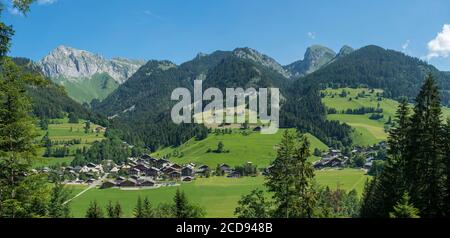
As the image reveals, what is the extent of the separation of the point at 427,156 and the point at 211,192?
383ft

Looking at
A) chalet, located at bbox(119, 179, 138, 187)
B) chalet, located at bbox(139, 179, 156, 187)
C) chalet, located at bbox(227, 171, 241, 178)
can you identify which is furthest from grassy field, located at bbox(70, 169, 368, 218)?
chalet, located at bbox(139, 179, 156, 187)

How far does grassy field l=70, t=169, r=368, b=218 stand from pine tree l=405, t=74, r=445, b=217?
237 feet

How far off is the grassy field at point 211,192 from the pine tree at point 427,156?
7216 cm

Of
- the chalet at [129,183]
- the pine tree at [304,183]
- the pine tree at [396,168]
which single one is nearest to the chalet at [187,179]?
the chalet at [129,183]

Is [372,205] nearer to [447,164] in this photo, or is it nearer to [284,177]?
[284,177]

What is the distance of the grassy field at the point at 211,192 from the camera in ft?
410

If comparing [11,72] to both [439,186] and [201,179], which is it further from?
[201,179]

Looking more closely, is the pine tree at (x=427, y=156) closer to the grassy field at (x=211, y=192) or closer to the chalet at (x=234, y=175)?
A: the grassy field at (x=211, y=192)

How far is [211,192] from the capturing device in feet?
496

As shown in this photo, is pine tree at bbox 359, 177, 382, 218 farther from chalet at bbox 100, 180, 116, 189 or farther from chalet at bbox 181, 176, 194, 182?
chalet at bbox 100, 180, 116, 189
